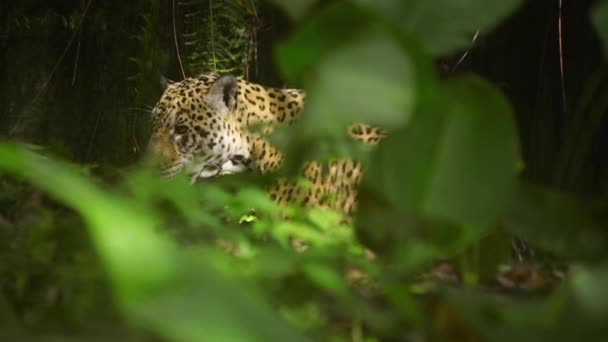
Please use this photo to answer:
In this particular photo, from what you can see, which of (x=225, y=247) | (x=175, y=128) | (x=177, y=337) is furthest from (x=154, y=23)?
(x=177, y=337)

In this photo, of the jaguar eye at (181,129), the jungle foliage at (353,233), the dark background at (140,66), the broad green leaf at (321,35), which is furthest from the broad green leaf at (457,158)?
the jaguar eye at (181,129)

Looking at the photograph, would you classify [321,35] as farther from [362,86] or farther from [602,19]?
[602,19]

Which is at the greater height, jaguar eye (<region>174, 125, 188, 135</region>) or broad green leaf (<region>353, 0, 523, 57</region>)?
broad green leaf (<region>353, 0, 523, 57</region>)

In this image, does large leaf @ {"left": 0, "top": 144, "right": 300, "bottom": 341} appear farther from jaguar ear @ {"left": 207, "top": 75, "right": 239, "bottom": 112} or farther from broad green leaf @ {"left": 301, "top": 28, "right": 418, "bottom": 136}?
jaguar ear @ {"left": 207, "top": 75, "right": 239, "bottom": 112}

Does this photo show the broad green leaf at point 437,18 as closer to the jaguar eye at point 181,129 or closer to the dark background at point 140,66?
the dark background at point 140,66

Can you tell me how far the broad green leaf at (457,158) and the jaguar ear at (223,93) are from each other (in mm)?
2093

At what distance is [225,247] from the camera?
1274 mm

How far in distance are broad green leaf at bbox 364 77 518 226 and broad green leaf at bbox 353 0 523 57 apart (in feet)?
0.48

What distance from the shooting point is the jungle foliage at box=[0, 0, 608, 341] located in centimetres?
77

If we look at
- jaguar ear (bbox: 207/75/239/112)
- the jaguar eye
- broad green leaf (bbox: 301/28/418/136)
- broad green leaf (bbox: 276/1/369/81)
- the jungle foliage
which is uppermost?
broad green leaf (bbox: 276/1/369/81)

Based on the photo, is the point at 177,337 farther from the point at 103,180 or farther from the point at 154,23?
the point at 154,23

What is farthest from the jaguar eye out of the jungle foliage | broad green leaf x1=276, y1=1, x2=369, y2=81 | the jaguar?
broad green leaf x1=276, y1=1, x2=369, y2=81

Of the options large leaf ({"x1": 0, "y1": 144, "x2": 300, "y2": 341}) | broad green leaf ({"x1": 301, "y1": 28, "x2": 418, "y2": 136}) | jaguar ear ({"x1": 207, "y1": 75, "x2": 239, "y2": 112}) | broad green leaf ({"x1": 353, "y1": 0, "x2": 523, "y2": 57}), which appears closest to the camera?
large leaf ({"x1": 0, "y1": 144, "x2": 300, "y2": 341})

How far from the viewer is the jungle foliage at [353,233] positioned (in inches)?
30.5
